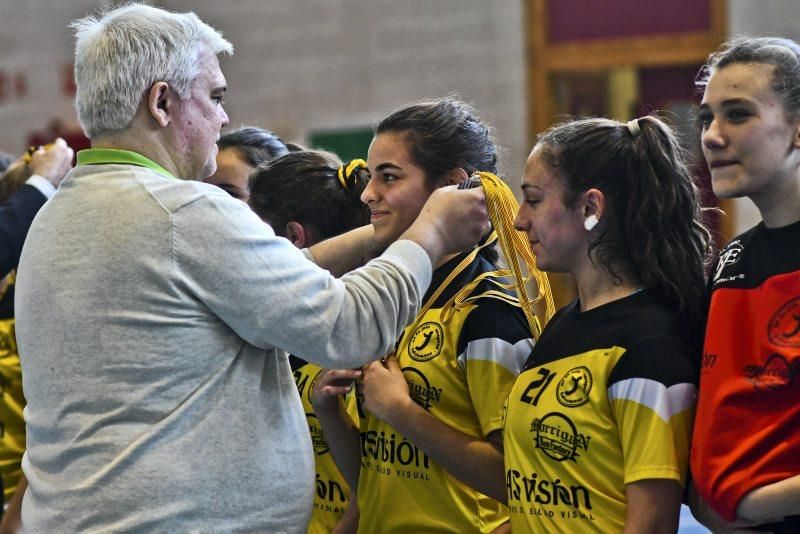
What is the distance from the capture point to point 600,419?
1729 millimetres

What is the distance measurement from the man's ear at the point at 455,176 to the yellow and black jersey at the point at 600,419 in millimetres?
471

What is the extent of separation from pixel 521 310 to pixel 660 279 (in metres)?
0.33

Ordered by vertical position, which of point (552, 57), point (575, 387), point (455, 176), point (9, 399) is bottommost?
point (9, 399)

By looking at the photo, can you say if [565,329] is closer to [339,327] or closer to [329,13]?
[339,327]

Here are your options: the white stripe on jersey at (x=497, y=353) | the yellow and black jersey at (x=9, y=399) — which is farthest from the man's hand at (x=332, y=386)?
the yellow and black jersey at (x=9, y=399)

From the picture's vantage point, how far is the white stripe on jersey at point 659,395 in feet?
5.49

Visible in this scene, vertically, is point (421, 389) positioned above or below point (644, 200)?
below

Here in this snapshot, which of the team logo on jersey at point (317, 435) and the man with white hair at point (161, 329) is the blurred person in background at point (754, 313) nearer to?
the man with white hair at point (161, 329)

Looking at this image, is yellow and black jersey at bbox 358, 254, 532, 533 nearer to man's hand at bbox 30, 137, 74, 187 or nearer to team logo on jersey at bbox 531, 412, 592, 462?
team logo on jersey at bbox 531, 412, 592, 462

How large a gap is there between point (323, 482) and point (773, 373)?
1135 mm

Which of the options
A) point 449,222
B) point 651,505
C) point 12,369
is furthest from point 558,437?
point 12,369

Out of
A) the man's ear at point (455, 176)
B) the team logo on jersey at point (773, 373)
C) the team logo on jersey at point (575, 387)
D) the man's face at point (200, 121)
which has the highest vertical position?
the man's face at point (200, 121)

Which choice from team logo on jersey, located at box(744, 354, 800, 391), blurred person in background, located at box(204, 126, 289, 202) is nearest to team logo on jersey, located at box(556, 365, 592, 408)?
team logo on jersey, located at box(744, 354, 800, 391)

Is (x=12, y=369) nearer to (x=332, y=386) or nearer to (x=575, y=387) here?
(x=332, y=386)
